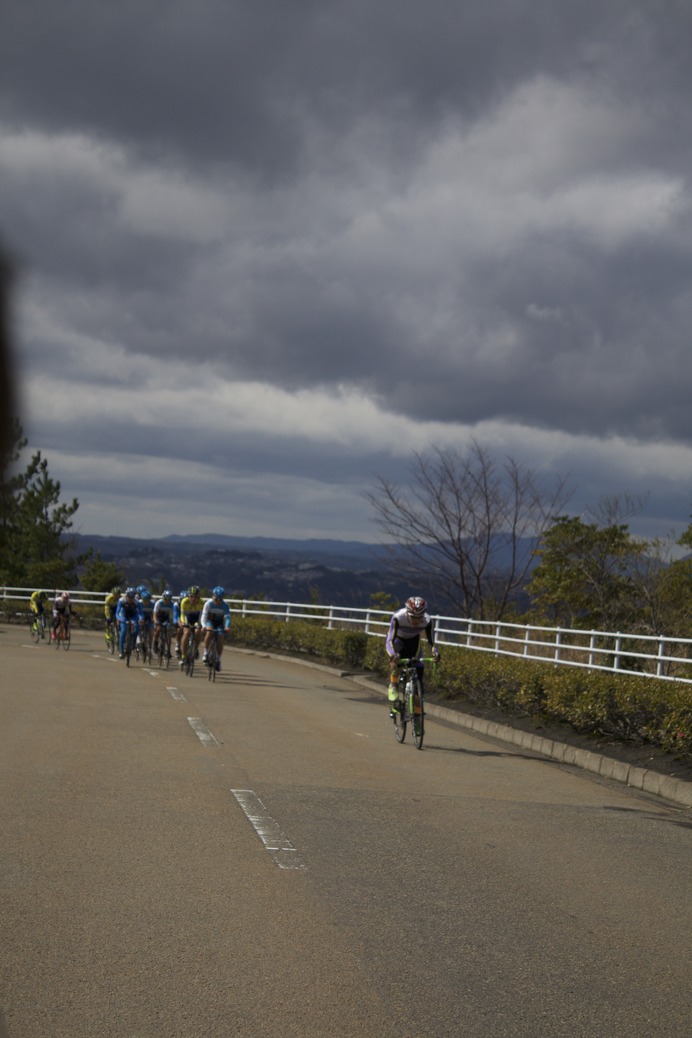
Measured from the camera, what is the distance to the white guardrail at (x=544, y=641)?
52.7ft

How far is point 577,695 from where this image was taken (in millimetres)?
14594

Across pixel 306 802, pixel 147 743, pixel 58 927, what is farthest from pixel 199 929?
pixel 147 743

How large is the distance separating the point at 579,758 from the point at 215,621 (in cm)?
1046

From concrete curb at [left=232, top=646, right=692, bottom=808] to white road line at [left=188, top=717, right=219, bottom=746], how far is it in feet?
13.9

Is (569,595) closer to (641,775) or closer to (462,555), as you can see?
(462,555)

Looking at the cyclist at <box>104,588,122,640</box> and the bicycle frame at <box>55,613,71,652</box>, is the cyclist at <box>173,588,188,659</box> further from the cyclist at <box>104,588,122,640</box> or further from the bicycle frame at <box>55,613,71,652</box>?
the bicycle frame at <box>55,613,71,652</box>

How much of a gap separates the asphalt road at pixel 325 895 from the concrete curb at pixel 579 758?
289 mm

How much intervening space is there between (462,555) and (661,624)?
23.6 feet

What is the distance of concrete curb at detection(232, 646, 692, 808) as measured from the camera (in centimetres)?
1113

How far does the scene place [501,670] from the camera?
17.7 metres

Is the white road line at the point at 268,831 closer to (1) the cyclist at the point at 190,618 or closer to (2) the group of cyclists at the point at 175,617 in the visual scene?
(2) the group of cyclists at the point at 175,617

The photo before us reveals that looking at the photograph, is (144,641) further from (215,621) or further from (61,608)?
(61,608)

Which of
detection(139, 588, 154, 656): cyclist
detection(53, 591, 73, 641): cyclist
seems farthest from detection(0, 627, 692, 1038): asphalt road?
detection(53, 591, 73, 641): cyclist

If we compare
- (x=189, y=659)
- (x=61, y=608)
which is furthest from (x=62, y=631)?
(x=189, y=659)
